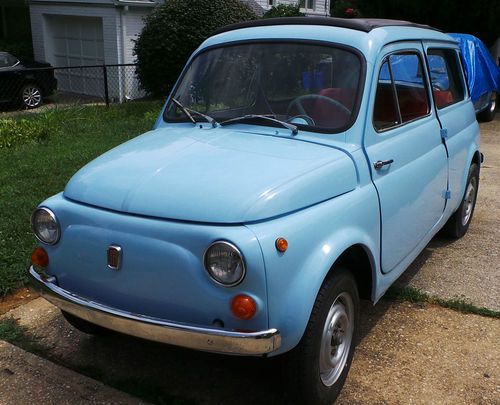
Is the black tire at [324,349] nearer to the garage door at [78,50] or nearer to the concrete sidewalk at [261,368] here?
the concrete sidewalk at [261,368]

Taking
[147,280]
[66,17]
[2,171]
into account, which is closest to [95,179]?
[147,280]

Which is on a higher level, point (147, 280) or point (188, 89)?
point (188, 89)

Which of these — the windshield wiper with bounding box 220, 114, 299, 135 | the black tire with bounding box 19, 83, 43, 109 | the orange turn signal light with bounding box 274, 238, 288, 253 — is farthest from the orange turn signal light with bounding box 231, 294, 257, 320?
the black tire with bounding box 19, 83, 43, 109

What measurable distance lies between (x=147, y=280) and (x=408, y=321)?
2.03 meters

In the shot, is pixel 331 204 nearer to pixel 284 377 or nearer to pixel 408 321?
pixel 284 377

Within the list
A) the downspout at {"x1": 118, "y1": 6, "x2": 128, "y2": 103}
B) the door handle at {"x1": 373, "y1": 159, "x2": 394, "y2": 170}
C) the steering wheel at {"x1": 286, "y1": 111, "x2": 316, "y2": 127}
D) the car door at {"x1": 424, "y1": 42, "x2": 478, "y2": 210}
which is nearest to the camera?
the door handle at {"x1": 373, "y1": 159, "x2": 394, "y2": 170}

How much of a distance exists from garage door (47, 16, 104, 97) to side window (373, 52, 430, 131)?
14667mm

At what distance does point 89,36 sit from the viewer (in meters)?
A: 17.8

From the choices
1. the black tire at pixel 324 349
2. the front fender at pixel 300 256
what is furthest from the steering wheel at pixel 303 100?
the black tire at pixel 324 349

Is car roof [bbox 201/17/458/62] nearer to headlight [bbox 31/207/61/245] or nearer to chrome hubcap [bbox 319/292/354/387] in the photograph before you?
chrome hubcap [bbox 319/292/354/387]

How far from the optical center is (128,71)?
663 inches

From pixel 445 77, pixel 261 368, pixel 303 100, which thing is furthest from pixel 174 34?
pixel 261 368

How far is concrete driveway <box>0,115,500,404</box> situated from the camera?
10.3ft

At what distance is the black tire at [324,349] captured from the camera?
2713 mm
